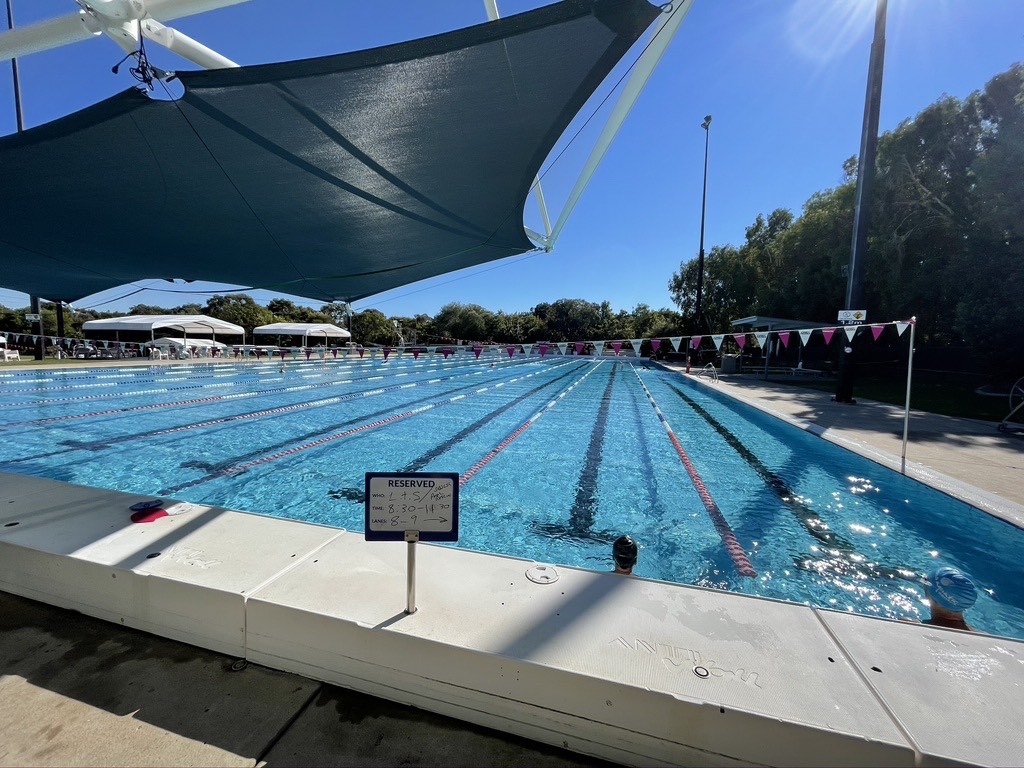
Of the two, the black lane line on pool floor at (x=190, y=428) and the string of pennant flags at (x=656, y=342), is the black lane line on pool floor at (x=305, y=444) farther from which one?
the string of pennant flags at (x=656, y=342)

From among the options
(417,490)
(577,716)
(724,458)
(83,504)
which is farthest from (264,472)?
(724,458)

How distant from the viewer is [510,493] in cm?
437

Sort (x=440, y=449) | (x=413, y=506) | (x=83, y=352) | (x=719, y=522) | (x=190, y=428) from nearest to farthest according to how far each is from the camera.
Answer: (x=413, y=506)
(x=719, y=522)
(x=440, y=449)
(x=190, y=428)
(x=83, y=352)

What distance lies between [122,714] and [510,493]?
329 cm

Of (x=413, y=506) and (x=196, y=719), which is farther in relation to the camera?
(x=413, y=506)

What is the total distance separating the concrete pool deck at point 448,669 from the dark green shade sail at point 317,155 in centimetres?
263

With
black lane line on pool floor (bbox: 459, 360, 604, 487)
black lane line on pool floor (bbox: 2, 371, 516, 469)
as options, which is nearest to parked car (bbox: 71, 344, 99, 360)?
black lane line on pool floor (bbox: 2, 371, 516, 469)

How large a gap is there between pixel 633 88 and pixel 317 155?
3.60 metres

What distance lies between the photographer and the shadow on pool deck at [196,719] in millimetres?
1189

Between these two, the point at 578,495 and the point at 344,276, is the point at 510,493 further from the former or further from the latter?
the point at 344,276

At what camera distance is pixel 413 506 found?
1451 millimetres

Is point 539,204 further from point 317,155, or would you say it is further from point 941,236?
point 941,236

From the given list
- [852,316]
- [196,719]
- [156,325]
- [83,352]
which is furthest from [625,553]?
[156,325]

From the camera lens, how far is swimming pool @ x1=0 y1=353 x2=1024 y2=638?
3039 millimetres
